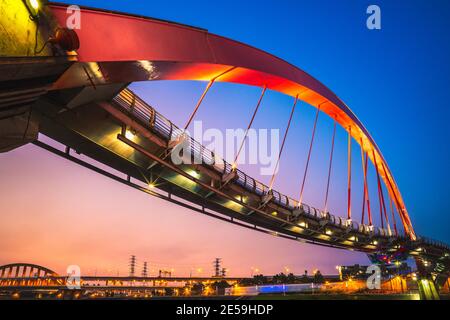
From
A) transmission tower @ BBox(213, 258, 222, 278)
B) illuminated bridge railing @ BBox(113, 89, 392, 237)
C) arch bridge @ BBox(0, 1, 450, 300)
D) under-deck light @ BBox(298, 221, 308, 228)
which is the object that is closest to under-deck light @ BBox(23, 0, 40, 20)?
arch bridge @ BBox(0, 1, 450, 300)

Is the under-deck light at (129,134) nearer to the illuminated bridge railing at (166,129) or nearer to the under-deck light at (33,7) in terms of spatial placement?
the illuminated bridge railing at (166,129)

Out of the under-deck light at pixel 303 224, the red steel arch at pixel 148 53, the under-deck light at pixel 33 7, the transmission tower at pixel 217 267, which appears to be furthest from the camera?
the transmission tower at pixel 217 267

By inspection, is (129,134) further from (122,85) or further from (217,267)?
(217,267)

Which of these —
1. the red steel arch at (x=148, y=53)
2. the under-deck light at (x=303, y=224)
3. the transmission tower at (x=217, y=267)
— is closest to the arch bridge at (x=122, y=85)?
the red steel arch at (x=148, y=53)

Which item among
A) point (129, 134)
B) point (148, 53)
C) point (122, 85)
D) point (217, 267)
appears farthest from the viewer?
point (217, 267)

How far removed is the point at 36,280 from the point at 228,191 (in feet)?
388

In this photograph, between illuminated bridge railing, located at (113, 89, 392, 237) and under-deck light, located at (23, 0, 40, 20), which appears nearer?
under-deck light, located at (23, 0, 40, 20)

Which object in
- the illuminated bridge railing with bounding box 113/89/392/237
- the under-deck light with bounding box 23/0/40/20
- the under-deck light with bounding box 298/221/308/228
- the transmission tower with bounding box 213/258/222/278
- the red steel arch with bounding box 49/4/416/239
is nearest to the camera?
the under-deck light with bounding box 23/0/40/20

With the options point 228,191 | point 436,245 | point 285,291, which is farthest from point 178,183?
point 436,245

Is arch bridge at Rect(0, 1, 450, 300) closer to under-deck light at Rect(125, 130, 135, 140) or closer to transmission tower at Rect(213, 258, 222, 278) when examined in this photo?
under-deck light at Rect(125, 130, 135, 140)

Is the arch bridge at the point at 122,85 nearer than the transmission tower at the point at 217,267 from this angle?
Yes

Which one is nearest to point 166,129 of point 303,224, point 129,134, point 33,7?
point 129,134

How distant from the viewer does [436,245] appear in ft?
205
